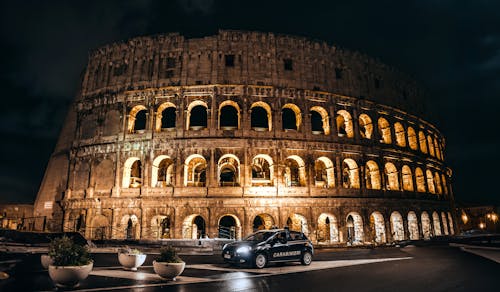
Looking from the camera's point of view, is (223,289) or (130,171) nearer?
(223,289)

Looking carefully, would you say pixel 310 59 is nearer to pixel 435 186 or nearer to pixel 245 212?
pixel 245 212

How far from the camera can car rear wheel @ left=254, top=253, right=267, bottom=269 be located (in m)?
10.5

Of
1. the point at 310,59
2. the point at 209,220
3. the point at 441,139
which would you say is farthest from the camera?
the point at 441,139

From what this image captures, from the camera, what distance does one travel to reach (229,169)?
84.7 ft

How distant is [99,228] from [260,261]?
51.3 feet

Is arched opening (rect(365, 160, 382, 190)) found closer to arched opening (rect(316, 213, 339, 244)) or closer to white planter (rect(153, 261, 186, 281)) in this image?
arched opening (rect(316, 213, 339, 244))

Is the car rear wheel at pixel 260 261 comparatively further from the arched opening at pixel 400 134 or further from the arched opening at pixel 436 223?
the arched opening at pixel 436 223

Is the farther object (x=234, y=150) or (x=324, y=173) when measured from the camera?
(x=324, y=173)

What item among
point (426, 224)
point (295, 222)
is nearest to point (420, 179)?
point (426, 224)

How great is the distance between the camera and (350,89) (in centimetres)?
2541

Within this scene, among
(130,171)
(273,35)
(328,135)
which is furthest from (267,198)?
(273,35)

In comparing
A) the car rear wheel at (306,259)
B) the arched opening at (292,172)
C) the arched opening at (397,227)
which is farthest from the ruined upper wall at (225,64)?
the car rear wheel at (306,259)

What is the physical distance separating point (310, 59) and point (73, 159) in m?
20.5

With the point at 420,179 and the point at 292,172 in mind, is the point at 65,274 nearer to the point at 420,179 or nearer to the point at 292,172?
the point at 292,172
